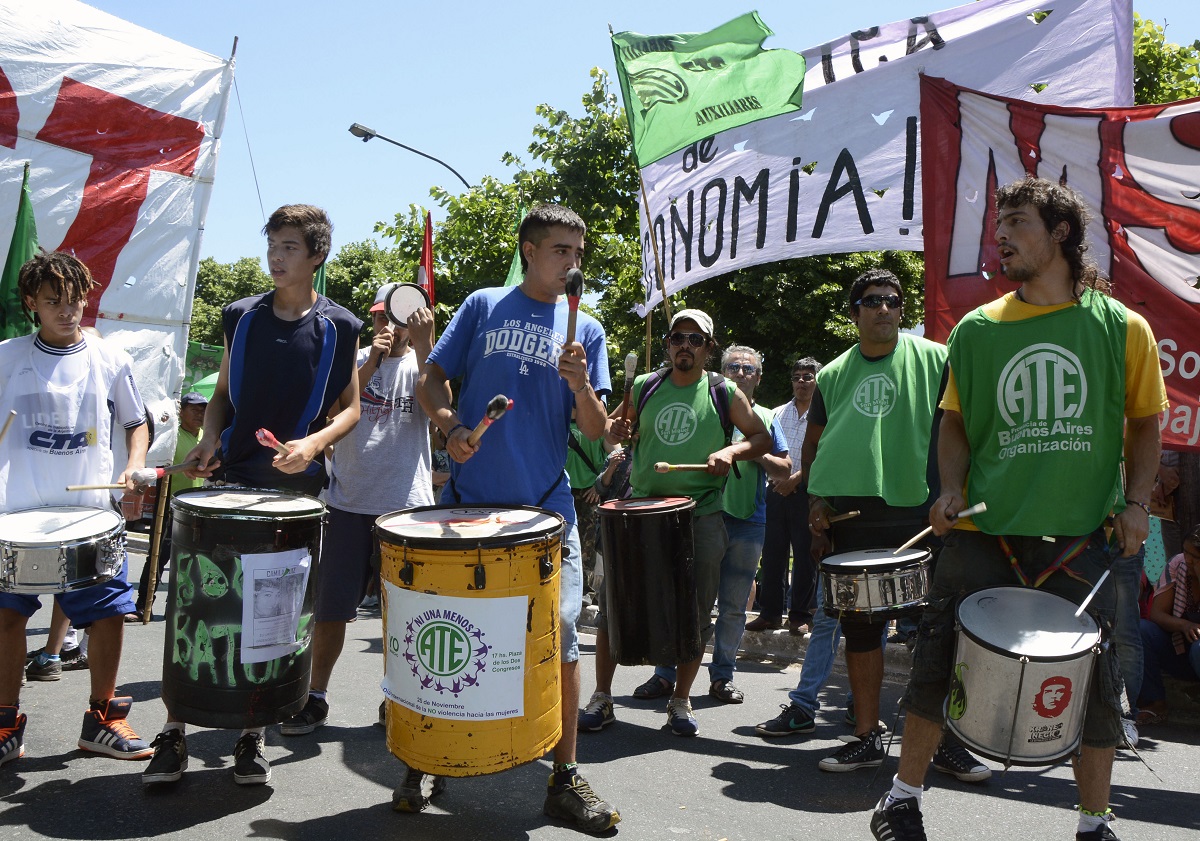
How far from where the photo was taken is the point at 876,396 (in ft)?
16.3

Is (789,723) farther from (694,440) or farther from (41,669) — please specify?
(41,669)

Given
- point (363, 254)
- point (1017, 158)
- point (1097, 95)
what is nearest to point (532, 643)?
point (1017, 158)

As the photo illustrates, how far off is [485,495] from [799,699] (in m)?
2.24

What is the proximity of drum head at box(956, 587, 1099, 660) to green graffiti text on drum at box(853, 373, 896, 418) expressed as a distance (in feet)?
5.42

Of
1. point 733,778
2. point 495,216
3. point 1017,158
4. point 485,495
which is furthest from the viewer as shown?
point 495,216

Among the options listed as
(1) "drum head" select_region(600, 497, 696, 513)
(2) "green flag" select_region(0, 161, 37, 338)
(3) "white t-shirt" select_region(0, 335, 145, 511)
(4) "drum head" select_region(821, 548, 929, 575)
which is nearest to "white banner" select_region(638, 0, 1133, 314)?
(1) "drum head" select_region(600, 497, 696, 513)

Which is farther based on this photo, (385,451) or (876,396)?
(385,451)

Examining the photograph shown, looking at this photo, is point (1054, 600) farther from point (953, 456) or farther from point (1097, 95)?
point (1097, 95)

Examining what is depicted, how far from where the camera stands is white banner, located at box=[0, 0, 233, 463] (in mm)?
8258

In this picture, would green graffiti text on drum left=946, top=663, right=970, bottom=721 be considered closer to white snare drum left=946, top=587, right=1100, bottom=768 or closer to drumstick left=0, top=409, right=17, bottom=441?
white snare drum left=946, top=587, right=1100, bottom=768

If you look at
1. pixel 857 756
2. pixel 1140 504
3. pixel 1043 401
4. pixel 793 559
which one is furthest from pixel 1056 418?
pixel 793 559

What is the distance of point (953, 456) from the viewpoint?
12.2ft

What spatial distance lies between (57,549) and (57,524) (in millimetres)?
204

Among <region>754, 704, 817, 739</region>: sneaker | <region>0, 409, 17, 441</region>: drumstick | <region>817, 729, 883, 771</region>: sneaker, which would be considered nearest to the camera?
<region>0, 409, 17, 441</region>: drumstick
